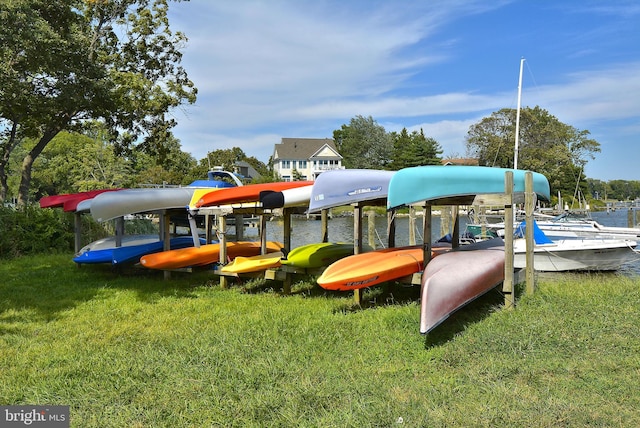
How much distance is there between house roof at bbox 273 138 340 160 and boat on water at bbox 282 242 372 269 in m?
61.5

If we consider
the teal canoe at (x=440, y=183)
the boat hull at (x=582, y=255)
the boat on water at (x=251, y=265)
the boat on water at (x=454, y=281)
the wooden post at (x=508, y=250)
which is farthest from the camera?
the boat hull at (x=582, y=255)

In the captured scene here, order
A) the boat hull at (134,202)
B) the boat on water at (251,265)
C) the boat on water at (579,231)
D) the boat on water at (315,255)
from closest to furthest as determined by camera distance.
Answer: the boat on water at (315,255) → the boat on water at (251,265) → the boat hull at (134,202) → the boat on water at (579,231)

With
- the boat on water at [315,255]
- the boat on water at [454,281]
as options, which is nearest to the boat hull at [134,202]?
the boat on water at [315,255]

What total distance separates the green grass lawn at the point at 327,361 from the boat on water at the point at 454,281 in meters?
0.29

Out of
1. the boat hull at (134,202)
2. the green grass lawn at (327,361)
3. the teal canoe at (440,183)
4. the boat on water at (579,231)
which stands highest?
the teal canoe at (440,183)

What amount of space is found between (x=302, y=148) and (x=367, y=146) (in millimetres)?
9640

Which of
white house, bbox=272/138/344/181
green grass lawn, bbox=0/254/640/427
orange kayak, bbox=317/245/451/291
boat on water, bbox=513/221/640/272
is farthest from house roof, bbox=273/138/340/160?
green grass lawn, bbox=0/254/640/427

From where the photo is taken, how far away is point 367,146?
7006 cm

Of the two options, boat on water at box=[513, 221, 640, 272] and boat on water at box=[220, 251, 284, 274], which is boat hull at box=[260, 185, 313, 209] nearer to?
boat on water at box=[220, 251, 284, 274]

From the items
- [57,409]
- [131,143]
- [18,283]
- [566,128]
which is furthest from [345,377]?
[566,128]

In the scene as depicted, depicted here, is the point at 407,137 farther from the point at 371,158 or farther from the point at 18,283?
the point at 18,283

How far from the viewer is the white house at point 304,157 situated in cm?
7038

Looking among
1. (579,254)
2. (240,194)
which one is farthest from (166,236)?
(579,254)

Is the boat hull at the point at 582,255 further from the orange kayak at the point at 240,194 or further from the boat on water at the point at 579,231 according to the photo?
the orange kayak at the point at 240,194
